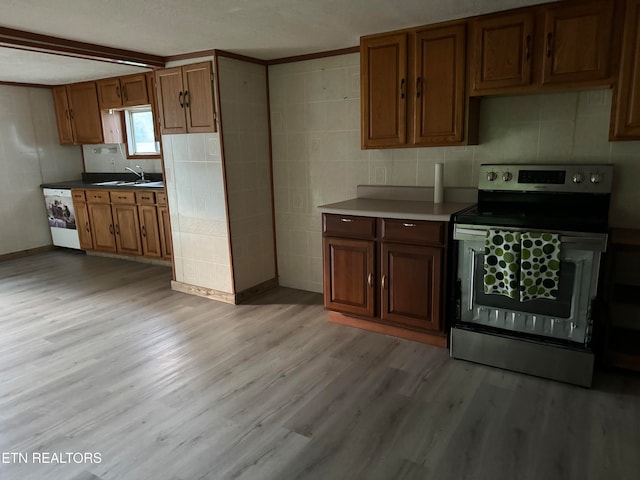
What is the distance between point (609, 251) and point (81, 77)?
5258 millimetres

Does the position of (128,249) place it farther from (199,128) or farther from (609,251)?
(609,251)

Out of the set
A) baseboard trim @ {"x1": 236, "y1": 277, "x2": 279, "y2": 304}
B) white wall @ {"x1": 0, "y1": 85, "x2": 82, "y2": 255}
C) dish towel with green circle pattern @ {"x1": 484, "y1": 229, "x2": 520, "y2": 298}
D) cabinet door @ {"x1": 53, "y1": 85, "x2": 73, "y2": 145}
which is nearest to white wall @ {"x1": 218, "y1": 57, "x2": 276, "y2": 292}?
baseboard trim @ {"x1": 236, "y1": 277, "x2": 279, "y2": 304}

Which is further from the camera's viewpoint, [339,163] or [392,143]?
[339,163]

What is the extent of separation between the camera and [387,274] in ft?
9.66

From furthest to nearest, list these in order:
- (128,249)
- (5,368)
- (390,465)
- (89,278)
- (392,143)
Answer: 1. (128,249)
2. (89,278)
3. (392,143)
4. (5,368)
5. (390,465)

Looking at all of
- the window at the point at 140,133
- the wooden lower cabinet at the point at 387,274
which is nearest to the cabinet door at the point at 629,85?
the wooden lower cabinet at the point at 387,274

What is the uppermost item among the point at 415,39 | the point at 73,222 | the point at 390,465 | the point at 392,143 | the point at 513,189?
the point at 415,39

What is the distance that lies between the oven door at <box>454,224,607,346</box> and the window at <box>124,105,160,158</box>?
13.5 feet

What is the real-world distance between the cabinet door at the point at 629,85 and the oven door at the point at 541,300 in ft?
2.16

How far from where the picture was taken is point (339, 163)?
3.68 meters

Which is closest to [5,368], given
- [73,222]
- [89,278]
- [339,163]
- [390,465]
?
[89,278]

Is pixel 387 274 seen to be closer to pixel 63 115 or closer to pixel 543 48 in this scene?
pixel 543 48

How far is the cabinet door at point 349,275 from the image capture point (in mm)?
3025

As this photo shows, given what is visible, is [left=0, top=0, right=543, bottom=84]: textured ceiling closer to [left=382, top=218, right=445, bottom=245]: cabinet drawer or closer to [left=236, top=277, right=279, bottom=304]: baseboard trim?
[left=382, top=218, right=445, bottom=245]: cabinet drawer
